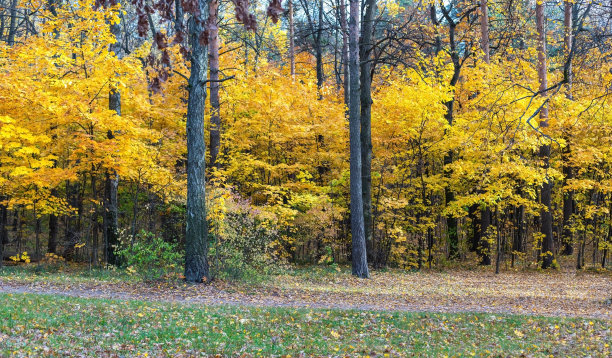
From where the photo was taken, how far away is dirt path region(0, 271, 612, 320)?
10.3 metres

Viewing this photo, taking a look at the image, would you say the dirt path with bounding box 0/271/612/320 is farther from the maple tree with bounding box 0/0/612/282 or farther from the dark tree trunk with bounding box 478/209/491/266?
the dark tree trunk with bounding box 478/209/491/266

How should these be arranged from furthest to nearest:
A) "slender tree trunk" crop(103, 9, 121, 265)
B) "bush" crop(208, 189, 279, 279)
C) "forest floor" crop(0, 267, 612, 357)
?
1. "slender tree trunk" crop(103, 9, 121, 265)
2. "bush" crop(208, 189, 279, 279)
3. "forest floor" crop(0, 267, 612, 357)

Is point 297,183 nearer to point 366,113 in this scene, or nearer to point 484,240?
point 366,113

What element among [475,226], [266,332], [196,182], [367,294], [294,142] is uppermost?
[294,142]

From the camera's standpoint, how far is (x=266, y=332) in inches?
289

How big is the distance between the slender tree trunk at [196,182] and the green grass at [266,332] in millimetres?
2324

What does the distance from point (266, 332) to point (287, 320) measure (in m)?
0.85

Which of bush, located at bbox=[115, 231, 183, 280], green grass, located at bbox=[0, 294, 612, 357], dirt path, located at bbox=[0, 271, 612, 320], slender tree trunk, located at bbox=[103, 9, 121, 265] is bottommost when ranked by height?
dirt path, located at bbox=[0, 271, 612, 320]

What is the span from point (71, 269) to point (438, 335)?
41.9 ft

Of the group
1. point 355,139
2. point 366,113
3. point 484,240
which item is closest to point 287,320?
point 355,139

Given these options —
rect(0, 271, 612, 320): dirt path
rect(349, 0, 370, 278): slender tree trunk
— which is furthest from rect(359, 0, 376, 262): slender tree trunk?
rect(0, 271, 612, 320): dirt path

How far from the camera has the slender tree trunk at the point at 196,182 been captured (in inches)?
451

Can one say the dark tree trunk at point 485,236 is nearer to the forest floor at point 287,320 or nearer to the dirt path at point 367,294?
the dirt path at point 367,294

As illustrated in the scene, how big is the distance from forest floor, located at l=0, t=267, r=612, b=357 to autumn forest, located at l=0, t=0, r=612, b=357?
0.06 metres
